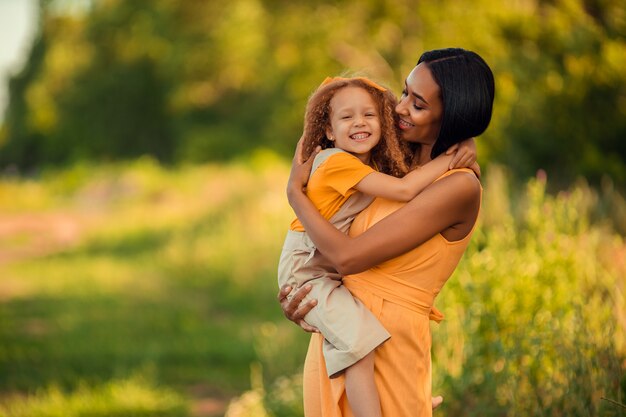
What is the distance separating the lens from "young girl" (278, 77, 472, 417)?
261 centimetres

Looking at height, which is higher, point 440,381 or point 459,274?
point 459,274

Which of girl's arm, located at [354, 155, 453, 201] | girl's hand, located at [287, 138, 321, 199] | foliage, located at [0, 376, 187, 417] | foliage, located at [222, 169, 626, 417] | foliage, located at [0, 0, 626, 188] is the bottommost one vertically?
foliage, located at [0, 376, 187, 417]

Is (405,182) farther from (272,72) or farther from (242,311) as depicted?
(272,72)

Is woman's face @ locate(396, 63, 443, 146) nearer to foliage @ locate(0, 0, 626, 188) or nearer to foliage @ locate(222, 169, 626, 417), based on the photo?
foliage @ locate(0, 0, 626, 188)

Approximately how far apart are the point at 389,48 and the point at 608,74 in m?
20.4

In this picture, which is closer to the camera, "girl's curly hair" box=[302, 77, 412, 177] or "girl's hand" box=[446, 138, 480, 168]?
"girl's hand" box=[446, 138, 480, 168]

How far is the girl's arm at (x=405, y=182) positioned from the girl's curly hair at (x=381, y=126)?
162mm

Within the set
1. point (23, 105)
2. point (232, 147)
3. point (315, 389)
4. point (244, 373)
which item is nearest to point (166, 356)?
point (244, 373)

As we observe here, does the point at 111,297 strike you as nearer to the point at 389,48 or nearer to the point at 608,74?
the point at 608,74

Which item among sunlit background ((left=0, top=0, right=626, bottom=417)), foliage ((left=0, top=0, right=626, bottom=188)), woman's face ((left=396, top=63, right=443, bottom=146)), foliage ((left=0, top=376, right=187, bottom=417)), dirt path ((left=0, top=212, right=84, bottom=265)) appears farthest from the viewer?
dirt path ((left=0, top=212, right=84, bottom=265))

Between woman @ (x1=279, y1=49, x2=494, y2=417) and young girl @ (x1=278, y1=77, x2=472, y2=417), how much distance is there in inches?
2.0

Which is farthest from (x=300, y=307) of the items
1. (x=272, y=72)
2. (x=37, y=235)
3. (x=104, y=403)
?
(x=272, y=72)

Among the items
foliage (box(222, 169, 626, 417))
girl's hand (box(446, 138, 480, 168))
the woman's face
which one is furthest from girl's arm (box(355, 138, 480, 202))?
foliage (box(222, 169, 626, 417))

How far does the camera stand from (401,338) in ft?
8.72
